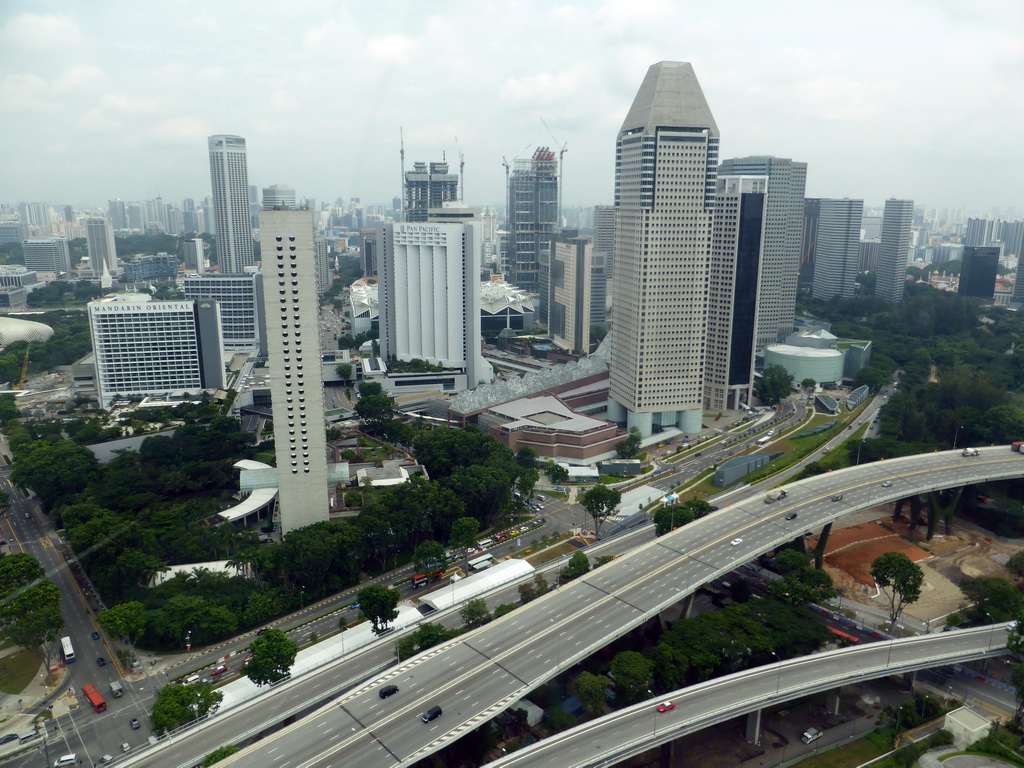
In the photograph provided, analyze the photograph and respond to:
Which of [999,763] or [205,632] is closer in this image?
[999,763]

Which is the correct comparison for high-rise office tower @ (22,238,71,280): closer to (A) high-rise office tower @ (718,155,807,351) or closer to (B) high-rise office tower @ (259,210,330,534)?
(B) high-rise office tower @ (259,210,330,534)

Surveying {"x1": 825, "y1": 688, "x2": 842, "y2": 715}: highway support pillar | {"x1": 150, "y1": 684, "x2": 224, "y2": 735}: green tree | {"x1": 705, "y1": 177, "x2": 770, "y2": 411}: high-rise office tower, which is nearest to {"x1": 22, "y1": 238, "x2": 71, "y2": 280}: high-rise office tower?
{"x1": 705, "y1": 177, "x2": 770, "y2": 411}: high-rise office tower

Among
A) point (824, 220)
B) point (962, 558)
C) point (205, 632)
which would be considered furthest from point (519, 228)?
point (205, 632)

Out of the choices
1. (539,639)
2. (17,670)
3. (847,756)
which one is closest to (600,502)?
(539,639)

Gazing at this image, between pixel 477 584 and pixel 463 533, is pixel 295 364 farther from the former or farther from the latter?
pixel 477 584

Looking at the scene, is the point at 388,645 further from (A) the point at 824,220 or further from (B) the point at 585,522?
(A) the point at 824,220

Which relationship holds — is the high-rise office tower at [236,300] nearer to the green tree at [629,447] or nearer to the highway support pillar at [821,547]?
the green tree at [629,447]
